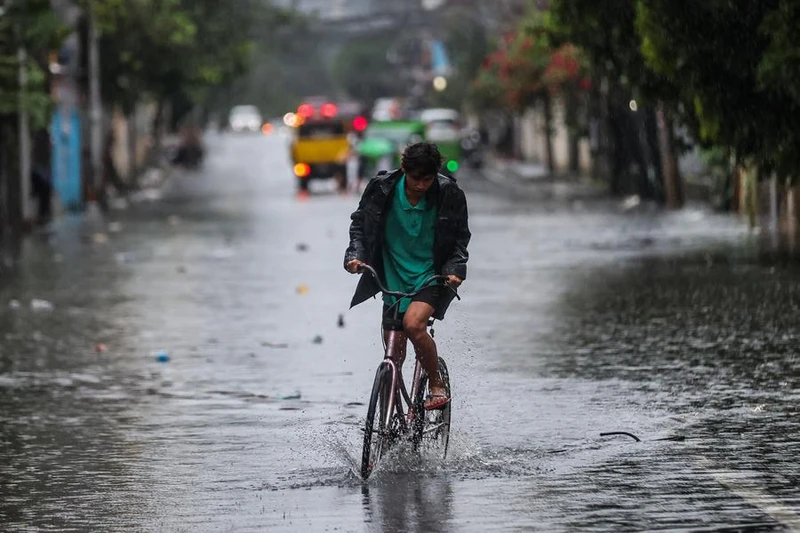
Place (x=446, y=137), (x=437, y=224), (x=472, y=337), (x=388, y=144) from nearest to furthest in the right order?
1. (x=437, y=224)
2. (x=472, y=337)
3. (x=388, y=144)
4. (x=446, y=137)

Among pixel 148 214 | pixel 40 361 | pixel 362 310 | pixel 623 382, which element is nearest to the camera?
pixel 623 382

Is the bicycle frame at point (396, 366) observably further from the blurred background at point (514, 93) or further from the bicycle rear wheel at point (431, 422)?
the blurred background at point (514, 93)

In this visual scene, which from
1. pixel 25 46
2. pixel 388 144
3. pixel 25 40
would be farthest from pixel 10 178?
pixel 388 144

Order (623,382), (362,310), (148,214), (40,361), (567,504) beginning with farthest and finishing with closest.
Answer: (148,214) → (362,310) → (40,361) → (623,382) → (567,504)

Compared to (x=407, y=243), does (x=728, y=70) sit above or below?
above

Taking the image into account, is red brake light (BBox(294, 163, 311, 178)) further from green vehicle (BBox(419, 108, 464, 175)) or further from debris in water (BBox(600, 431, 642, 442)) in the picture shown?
debris in water (BBox(600, 431, 642, 442))

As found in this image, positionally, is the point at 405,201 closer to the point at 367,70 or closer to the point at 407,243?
the point at 407,243

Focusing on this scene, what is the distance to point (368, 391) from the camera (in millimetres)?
13516

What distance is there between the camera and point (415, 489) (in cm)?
957

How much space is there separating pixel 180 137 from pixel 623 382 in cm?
6567

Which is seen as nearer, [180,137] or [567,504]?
[567,504]

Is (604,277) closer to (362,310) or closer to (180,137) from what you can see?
(362,310)

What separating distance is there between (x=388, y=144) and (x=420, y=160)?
48.4 meters

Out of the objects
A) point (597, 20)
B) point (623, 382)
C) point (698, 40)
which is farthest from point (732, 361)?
point (597, 20)
